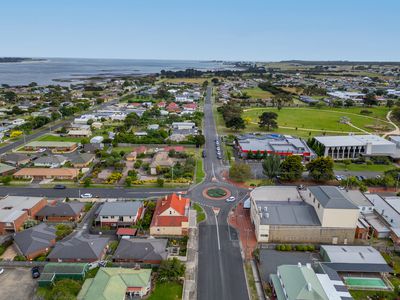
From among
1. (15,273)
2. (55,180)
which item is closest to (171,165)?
(55,180)

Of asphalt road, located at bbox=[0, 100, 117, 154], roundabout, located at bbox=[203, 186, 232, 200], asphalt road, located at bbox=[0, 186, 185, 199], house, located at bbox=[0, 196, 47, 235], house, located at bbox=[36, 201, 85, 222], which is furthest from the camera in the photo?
asphalt road, located at bbox=[0, 100, 117, 154]

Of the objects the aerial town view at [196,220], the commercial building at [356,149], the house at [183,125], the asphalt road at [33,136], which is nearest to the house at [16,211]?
the aerial town view at [196,220]

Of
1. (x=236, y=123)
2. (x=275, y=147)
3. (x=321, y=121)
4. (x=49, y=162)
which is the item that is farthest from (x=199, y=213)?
(x=321, y=121)

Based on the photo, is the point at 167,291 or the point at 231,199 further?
the point at 231,199

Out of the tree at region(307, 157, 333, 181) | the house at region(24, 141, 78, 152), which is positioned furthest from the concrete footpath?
the house at region(24, 141, 78, 152)

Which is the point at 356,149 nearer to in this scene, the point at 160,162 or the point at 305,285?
the point at 160,162

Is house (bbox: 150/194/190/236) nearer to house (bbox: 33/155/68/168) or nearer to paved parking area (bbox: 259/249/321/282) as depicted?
paved parking area (bbox: 259/249/321/282)

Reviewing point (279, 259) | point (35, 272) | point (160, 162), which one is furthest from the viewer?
point (160, 162)

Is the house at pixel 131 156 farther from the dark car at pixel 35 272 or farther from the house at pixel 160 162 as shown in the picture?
the dark car at pixel 35 272
